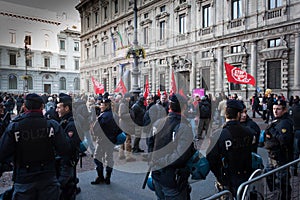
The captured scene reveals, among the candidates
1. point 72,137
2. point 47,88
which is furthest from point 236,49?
point 47,88

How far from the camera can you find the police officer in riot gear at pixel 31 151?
2752mm

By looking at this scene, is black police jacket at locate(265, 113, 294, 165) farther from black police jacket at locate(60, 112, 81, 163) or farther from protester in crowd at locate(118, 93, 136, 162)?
protester in crowd at locate(118, 93, 136, 162)

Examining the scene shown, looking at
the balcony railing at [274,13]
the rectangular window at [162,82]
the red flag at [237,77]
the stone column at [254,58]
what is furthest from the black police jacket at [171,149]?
the rectangular window at [162,82]

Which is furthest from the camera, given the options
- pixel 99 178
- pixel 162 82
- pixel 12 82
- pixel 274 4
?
pixel 12 82

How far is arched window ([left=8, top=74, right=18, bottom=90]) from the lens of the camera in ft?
161

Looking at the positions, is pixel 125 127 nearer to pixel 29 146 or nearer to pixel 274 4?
pixel 29 146

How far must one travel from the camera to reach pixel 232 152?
121 inches

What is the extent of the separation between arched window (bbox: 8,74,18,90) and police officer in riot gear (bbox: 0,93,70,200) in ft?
173

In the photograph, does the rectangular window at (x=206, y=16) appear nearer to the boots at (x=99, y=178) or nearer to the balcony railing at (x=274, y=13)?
the balcony railing at (x=274, y=13)

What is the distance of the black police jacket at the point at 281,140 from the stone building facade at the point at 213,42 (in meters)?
14.6

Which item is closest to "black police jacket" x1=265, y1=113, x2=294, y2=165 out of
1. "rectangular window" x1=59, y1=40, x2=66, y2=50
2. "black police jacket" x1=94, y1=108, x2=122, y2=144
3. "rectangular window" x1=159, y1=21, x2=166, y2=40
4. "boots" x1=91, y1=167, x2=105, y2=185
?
"black police jacket" x1=94, y1=108, x2=122, y2=144

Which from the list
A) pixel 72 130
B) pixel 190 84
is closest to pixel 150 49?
pixel 190 84

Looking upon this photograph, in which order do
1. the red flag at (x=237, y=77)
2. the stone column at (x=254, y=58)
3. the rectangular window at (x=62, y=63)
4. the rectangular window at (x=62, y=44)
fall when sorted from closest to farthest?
1. the red flag at (x=237, y=77)
2. the stone column at (x=254, y=58)
3. the rectangular window at (x=62, y=63)
4. the rectangular window at (x=62, y=44)

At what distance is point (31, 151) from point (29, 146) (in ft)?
0.20
